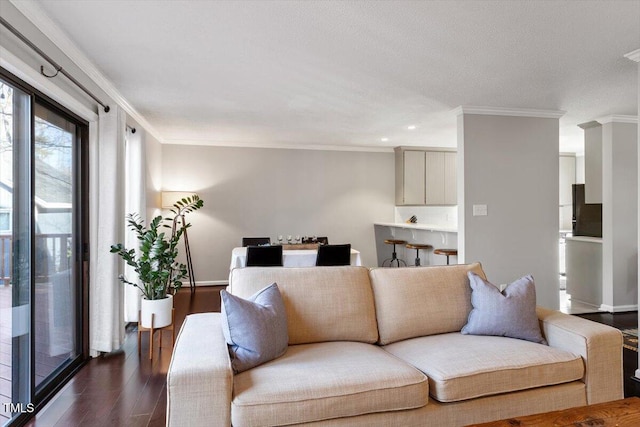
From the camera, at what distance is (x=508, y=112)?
4.54 meters

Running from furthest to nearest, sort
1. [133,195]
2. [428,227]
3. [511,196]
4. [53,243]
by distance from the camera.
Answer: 1. [428,227]
2. [511,196]
3. [133,195]
4. [53,243]

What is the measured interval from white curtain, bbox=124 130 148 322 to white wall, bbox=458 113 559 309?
3.70 m

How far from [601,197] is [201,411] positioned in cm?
547

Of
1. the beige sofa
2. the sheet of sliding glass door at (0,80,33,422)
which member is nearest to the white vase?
the sheet of sliding glass door at (0,80,33,422)

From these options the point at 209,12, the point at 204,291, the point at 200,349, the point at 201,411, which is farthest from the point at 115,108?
the point at 204,291

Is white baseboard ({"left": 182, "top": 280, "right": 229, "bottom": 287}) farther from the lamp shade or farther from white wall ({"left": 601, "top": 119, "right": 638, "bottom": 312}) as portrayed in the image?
white wall ({"left": 601, "top": 119, "right": 638, "bottom": 312})

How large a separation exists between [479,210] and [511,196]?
0.47 meters

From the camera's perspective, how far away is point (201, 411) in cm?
157

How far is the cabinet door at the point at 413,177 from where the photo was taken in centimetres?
704

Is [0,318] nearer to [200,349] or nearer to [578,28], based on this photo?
[200,349]

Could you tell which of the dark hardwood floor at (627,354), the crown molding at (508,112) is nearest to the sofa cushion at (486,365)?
the dark hardwood floor at (627,354)

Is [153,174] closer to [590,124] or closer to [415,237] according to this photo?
[415,237]

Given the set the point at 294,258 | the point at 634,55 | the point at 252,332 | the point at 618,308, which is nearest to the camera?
the point at 252,332

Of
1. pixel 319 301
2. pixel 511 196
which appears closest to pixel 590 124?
pixel 511 196
